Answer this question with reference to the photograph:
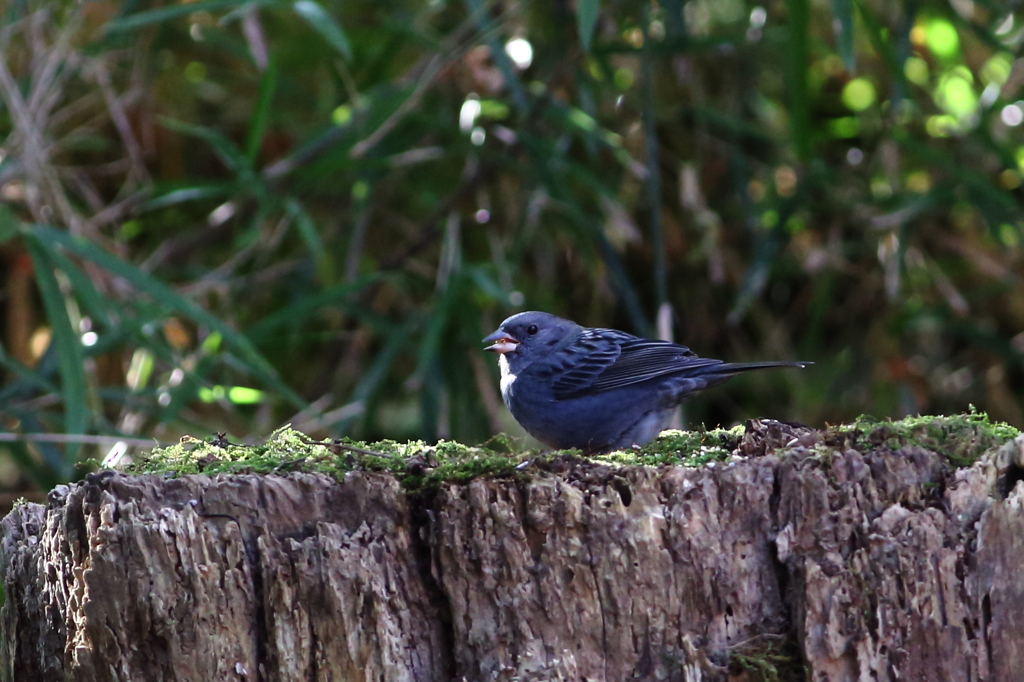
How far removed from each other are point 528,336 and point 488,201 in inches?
65.4

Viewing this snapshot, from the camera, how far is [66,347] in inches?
155

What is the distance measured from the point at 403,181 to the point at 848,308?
2772 millimetres

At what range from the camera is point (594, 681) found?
2049 mm

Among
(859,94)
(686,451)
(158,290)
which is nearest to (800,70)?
(859,94)

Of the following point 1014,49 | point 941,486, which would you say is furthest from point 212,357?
point 1014,49

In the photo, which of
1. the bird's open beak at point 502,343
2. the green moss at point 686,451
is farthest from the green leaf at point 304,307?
the green moss at point 686,451

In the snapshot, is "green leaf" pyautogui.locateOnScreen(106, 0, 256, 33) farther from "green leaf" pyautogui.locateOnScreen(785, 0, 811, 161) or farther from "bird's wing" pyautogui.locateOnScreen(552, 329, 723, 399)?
"green leaf" pyautogui.locateOnScreen(785, 0, 811, 161)

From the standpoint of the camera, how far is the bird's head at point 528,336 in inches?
164

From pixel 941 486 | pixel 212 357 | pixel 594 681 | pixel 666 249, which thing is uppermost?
pixel 666 249

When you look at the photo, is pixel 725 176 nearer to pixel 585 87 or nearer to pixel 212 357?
pixel 585 87

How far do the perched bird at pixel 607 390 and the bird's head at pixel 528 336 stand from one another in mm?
120

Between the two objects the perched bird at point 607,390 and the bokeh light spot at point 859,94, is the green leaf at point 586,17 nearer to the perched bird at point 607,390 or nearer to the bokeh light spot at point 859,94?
the perched bird at point 607,390

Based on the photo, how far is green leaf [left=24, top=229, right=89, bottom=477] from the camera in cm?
377

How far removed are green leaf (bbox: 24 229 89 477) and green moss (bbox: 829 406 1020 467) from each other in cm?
273
